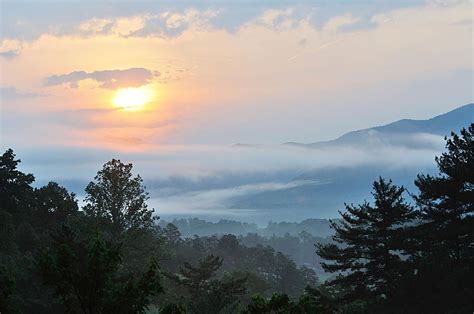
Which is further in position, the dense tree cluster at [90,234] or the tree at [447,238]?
the dense tree cluster at [90,234]

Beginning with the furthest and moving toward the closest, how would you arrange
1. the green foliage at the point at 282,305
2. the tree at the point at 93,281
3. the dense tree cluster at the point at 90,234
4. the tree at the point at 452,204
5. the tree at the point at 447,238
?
the dense tree cluster at the point at 90,234, the tree at the point at 452,204, the tree at the point at 447,238, the green foliage at the point at 282,305, the tree at the point at 93,281

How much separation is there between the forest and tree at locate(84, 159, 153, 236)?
0.11 meters

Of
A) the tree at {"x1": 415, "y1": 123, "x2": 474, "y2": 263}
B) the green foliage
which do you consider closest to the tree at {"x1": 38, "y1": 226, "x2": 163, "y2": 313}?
the green foliage

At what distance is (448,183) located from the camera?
1346 inches

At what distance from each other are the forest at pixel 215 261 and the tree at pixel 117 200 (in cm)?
11

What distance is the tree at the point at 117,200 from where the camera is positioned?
55.4 meters

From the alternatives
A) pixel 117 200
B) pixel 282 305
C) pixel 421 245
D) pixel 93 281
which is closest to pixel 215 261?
pixel 117 200

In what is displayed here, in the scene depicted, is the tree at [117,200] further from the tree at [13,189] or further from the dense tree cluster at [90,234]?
the tree at [13,189]

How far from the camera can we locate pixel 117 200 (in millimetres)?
55875

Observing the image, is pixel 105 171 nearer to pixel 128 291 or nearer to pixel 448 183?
pixel 448 183

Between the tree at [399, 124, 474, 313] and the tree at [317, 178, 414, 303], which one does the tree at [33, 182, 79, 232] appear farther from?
the tree at [399, 124, 474, 313]

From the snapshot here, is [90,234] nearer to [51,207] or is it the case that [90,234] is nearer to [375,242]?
[375,242]

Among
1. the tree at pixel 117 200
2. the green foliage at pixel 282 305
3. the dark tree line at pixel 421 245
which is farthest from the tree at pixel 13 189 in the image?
the green foliage at pixel 282 305

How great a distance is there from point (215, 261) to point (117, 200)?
12174mm
